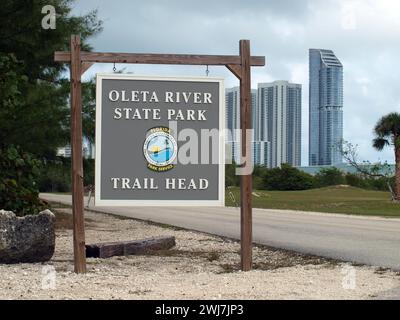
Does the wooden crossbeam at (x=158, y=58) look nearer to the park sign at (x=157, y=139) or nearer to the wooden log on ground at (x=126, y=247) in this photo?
the park sign at (x=157, y=139)

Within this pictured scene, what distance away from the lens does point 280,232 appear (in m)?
16.8

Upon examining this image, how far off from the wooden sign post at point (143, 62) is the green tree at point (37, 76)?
5895 mm

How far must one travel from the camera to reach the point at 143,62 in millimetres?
9172

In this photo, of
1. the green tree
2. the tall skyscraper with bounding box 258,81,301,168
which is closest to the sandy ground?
the green tree

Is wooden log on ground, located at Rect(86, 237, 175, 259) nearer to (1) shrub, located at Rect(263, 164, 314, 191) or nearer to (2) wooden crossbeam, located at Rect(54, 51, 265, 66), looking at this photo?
(2) wooden crossbeam, located at Rect(54, 51, 265, 66)

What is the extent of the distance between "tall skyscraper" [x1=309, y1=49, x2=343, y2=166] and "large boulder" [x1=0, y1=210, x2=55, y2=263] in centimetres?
3487

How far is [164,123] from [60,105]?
29.3ft

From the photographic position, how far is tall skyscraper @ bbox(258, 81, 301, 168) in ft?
75.9

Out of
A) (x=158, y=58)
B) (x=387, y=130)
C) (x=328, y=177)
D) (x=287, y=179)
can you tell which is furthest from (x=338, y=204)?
(x=328, y=177)

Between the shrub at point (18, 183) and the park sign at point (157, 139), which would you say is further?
the shrub at point (18, 183)

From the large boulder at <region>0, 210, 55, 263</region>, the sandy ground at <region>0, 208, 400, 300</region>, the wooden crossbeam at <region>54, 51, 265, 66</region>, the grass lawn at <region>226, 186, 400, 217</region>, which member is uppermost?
the wooden crossbeam at <region>54, 51, 265, 66</region>

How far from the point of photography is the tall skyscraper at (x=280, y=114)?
23.1 metres

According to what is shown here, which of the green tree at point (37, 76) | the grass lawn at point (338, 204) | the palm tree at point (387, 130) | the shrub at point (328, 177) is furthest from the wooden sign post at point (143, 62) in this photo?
the shrub at point (328, 177)

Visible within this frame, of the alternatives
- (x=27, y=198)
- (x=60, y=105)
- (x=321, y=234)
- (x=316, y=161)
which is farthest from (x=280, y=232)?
(x=316, y=161)
